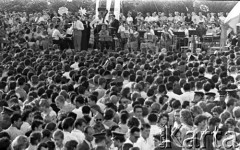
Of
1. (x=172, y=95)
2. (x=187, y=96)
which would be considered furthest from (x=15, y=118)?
(x=187, y=96)

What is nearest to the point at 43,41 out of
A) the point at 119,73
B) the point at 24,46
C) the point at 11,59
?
the point at 24,46

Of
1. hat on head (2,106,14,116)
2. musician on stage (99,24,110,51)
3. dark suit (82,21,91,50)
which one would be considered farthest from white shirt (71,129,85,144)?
dark suit (82,21,91,50)

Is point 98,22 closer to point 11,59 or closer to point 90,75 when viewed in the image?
point 11,59

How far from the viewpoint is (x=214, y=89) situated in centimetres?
1780

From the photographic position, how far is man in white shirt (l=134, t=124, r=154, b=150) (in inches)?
462

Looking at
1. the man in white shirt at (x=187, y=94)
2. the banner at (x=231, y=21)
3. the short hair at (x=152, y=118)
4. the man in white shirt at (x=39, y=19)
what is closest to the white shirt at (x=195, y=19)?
the banner at (x=231, y=21)

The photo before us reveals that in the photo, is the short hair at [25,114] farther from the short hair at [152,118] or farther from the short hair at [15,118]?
the short hair at [152,118]

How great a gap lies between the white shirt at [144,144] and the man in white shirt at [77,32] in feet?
63.2

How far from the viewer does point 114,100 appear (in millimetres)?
15383

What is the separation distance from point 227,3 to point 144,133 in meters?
→ 33.9

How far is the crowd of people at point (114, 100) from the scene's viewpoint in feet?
38.2

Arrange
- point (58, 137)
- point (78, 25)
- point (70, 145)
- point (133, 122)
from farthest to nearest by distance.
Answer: point (78, 25), point (133, 122), point (58, 137), point (70, 145)

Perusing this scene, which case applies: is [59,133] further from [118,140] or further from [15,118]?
[15,118]

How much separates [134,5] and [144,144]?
31.3 m
